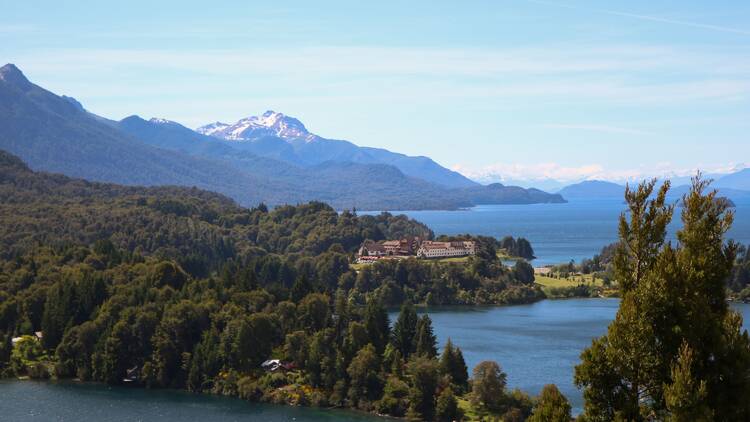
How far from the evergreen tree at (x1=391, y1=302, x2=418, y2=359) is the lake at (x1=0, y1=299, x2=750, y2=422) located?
9.99ft

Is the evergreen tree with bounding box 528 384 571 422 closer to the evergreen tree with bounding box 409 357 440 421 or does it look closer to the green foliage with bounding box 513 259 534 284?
the evergreen tree with bounding box 409 357 440 421

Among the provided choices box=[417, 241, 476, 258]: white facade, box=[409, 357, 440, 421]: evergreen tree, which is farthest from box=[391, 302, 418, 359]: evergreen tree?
box=[417, 241, 476, 258]: white facade

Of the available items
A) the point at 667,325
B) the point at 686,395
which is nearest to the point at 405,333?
the point at 667,325

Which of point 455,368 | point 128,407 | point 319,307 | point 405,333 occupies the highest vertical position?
point 319,307

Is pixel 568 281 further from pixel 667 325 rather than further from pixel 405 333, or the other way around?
pixel 667 325

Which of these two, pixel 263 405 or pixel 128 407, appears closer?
pixel 128 407

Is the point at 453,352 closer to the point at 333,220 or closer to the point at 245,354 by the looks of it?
the point at 245,354

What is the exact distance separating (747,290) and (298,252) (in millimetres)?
42747

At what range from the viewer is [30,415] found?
35906mm

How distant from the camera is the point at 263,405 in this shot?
38719 mm

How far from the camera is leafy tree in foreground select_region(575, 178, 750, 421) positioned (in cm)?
1063

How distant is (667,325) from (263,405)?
29893 millimetres

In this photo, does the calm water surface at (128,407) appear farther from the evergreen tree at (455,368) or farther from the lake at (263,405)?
the evergreen tree at (455,368)

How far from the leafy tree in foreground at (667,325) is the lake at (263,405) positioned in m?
25.0
